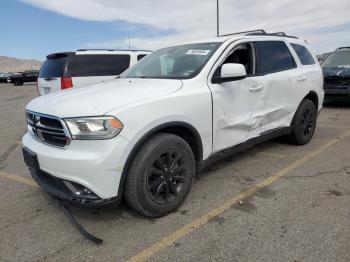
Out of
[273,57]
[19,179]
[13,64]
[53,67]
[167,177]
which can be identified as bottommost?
[19,179]

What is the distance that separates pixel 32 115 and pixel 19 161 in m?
2.52

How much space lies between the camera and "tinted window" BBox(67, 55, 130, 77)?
24.8ft

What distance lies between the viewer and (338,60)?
1089 centimetres

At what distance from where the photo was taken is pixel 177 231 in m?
3.15

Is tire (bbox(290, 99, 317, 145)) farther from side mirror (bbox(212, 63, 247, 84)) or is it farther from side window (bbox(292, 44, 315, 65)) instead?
side mirror (bbox(212, 63, 247, 84))

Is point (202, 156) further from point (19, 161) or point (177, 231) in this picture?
point (19, 161)

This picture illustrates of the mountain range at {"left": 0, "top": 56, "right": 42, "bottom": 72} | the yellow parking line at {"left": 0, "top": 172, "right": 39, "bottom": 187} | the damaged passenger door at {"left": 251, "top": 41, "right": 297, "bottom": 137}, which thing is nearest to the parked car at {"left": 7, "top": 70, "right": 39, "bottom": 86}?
the yellow parking line at {"left": 0, "top": 172, "right": 39, "bottom": 187}

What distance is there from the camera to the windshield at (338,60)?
1057cm

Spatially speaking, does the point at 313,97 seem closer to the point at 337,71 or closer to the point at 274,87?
the point at 274,87

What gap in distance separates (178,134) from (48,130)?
1267 millimetres

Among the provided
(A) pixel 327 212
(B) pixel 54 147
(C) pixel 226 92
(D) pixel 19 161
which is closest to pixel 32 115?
(B) pixel 54 147

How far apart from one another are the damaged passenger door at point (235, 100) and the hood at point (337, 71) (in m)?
6.31

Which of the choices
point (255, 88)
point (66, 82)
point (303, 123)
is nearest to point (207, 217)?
point (255, 88)

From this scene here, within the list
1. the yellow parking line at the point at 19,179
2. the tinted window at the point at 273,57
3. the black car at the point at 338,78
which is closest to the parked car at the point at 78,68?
the yellow parking line at the point at 19,179
